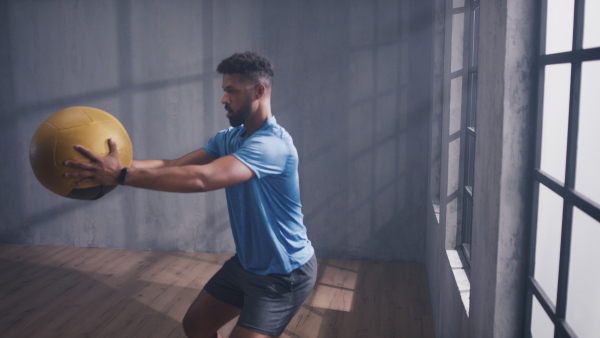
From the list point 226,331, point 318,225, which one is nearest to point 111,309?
point 226,331

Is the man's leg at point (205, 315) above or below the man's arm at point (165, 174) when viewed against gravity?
below

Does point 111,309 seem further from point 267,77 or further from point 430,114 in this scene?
point 430,114

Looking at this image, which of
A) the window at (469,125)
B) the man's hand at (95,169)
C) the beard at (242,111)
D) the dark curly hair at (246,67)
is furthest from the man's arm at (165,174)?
the window at (469,125)

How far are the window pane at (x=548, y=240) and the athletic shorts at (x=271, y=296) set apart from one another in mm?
889

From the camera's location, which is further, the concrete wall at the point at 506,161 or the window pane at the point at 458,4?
the window pane at the point at 458,4

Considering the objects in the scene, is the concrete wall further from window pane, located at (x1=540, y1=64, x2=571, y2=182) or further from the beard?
the beard

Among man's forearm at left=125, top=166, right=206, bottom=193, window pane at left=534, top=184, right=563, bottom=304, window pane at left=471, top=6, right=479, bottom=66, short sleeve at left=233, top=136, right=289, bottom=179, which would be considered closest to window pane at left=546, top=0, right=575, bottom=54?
window pane at left=534, top=184, right=563, bottom=304

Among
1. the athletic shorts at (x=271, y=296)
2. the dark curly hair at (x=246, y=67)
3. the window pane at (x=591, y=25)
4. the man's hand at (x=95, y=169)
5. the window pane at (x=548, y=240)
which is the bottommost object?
the athletic shorts at (x=271, y=296)

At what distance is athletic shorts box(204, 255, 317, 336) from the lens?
1.94m

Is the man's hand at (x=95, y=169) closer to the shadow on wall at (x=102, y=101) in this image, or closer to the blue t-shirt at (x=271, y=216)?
the blue t-shirt at (x=271, y=216)

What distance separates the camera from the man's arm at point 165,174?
5.36ft

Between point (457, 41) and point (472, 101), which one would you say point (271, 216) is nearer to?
point (472, 101)

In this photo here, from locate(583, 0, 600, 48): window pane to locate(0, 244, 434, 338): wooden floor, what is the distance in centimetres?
234

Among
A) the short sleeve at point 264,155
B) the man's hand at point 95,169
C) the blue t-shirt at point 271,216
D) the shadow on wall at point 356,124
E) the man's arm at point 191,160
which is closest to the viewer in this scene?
the man's hand at point 95,169
